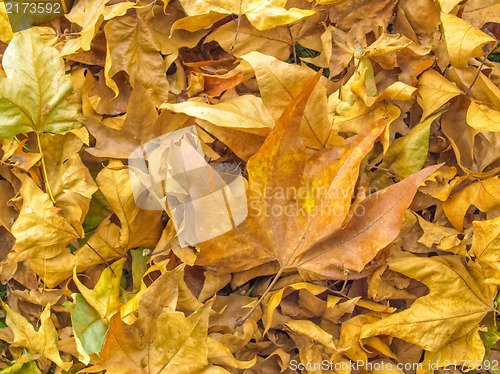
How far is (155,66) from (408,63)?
1.41 ft

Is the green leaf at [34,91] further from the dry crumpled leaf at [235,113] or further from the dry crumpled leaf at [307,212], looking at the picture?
the dry crumpled leaf at [307,212]

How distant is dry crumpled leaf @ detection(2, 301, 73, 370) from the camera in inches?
28.4

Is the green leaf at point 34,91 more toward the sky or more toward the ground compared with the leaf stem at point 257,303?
more toward the sky

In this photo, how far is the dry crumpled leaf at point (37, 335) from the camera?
721 mm

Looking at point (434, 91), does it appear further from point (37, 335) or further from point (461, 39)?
point (37, 335)

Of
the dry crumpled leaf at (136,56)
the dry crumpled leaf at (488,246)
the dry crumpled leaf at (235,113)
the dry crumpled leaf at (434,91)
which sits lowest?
the dry crumpled leaf at (488,246)

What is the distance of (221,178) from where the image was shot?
2.05 ft

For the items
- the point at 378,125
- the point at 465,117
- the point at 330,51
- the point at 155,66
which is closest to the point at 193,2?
the point at 155,66

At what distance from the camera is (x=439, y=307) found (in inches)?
26.8

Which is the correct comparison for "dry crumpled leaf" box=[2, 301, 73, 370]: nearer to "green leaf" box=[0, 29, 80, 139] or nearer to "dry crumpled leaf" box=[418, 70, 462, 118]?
"green leaf" box=[0, 29, 80, 139]

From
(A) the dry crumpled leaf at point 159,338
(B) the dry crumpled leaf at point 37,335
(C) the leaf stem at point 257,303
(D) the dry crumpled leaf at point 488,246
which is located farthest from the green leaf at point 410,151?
(B) the dry crumpled leaf at point 37,335

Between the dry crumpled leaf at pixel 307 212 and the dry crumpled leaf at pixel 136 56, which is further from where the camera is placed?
the dry crumpled leaf at pixel 136 56

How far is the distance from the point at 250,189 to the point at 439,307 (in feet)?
1.16

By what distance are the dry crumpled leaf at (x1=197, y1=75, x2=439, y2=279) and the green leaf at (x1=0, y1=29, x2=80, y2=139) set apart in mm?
345
